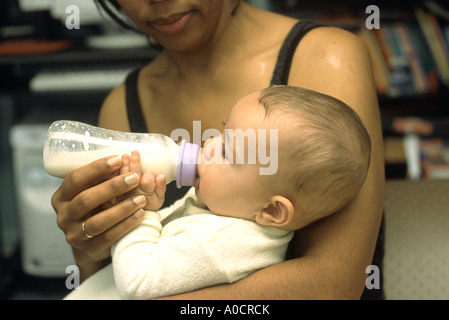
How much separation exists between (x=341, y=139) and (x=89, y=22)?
5.57 ft

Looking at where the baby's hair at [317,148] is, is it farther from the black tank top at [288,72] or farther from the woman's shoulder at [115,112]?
the woman's shoulder at [115,112]

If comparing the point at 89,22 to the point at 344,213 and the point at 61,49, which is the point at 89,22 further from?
the point at 344,213

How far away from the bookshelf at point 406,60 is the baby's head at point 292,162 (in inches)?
49.9

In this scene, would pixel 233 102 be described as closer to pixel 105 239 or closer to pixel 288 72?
pixel 288 72

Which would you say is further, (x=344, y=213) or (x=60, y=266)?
(x=60, y=266)

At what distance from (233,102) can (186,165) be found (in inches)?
9.2

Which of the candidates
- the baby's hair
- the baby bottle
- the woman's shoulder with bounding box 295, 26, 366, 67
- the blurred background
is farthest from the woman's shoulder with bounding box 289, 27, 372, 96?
the blurred background

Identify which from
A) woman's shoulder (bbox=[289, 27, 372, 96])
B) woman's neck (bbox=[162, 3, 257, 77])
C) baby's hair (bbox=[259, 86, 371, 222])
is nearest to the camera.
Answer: baby's hair (bbox=[259, 86, 371, 222])

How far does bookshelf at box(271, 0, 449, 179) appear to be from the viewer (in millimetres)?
1895

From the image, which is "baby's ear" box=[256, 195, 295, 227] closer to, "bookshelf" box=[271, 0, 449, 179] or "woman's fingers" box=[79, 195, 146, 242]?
"woman's fingers" box=[79, 195, 146, 242]

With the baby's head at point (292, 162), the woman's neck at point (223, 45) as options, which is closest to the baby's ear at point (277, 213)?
the baby's head at point (292, 162)

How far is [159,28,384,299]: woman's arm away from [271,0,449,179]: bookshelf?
3.70 ft

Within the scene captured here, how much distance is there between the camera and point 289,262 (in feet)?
2.35
